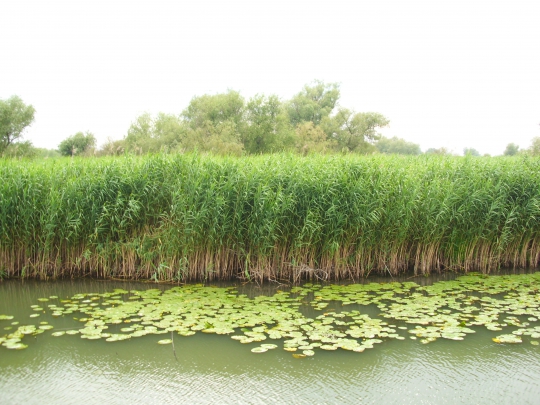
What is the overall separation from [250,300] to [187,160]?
338 cm

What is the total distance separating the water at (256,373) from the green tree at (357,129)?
5125cm

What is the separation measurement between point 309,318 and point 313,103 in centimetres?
6099

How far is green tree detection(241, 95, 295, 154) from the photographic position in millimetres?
45812

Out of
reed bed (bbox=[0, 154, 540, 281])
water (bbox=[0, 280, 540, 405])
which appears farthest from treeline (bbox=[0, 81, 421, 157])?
water (bbox=[0, 280, 540, 405])

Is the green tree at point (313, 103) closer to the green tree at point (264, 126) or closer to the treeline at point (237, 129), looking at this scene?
the treeline at point (237, 129)

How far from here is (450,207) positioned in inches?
371

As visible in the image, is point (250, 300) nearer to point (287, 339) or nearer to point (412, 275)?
point (287, 339)

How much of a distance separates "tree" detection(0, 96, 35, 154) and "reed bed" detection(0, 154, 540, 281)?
37.5 metres

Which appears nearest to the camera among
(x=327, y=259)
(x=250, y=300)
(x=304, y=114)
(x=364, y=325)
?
(x=364, y=325)

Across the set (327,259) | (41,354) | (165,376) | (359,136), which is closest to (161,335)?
(165,376)

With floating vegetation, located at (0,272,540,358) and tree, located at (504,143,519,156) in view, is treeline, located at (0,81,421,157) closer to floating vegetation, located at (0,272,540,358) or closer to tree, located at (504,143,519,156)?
tree, located at (504,143,519,156)

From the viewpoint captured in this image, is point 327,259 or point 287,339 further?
point 327,259

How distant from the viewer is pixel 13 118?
4150 cm

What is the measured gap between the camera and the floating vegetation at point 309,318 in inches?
233
